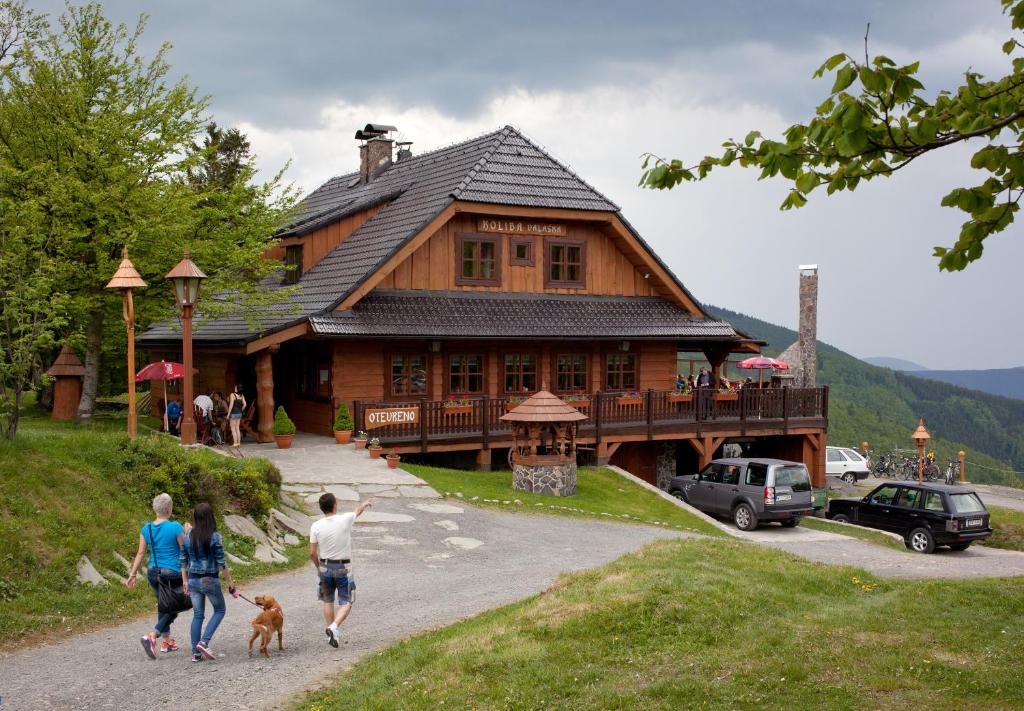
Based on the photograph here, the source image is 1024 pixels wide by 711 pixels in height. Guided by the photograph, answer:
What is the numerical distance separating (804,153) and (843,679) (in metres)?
4.04

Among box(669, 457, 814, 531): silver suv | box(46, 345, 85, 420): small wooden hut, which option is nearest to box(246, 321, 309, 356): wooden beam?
box(46, 345, 85, 420): small wooden hut

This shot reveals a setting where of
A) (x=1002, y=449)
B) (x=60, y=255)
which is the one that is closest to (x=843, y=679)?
(x=60, y=255)

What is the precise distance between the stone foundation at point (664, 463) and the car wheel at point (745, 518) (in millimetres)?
7919

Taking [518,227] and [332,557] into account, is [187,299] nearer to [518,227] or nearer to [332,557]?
[332,557]

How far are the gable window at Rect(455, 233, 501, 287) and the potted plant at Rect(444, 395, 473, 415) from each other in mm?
4111

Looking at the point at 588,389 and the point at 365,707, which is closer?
the point at 365,707

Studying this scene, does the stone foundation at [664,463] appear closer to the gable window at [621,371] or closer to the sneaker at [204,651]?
the gable window at [621,371]

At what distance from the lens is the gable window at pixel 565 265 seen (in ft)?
97.8

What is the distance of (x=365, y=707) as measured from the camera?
8.05m

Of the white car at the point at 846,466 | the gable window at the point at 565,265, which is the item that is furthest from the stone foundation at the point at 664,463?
the white car at the point at 846,466

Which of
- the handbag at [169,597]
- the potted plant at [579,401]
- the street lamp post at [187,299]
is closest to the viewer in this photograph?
the handbag at [169,597]

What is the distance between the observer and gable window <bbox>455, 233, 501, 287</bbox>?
28.3m

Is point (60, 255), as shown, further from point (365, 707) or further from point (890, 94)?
point (890, 94)

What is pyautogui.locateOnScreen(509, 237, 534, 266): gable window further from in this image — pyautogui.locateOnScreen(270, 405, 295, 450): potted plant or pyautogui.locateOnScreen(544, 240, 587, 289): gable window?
pyautogui.locateOnScreen(270, 405, 295, 450): potted plant
